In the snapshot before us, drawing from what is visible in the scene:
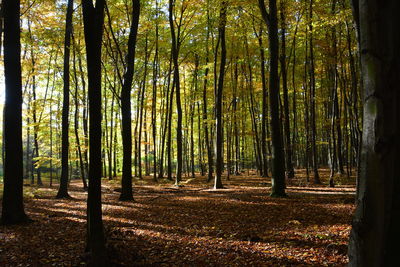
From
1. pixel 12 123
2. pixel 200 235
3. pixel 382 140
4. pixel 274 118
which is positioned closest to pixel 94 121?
pixel 200 235

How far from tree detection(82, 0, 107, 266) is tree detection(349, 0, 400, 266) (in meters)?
3.75

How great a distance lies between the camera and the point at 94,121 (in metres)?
4.31

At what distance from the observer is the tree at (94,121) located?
14.0ft

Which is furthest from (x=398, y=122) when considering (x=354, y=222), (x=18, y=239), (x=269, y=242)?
(x=18, y=239)

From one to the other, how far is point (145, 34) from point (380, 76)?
68.5ft

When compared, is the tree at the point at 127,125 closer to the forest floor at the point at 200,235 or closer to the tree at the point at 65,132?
the forest floor at the point at 200,235

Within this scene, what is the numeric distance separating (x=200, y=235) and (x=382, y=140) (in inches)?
198

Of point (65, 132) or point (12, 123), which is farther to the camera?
point (65, 132)

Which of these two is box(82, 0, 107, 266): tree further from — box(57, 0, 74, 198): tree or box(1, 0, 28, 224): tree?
box(57, 0, 74, 198): tree

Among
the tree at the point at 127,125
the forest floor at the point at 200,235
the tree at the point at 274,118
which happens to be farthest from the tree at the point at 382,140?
the tree at the point at 127,125

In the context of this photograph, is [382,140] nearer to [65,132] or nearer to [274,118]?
[274,118]

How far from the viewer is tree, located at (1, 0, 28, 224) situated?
741cm

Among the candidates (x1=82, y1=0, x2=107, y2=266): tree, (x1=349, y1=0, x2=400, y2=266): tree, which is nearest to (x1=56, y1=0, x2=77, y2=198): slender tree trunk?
(x1=82, y1=0, x2=107, y2=266): tree

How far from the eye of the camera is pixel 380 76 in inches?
83.8
